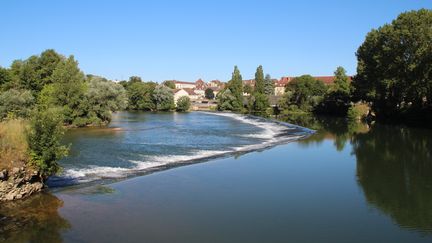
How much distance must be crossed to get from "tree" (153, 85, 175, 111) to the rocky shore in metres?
103

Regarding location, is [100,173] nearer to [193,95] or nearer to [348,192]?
[348,192]

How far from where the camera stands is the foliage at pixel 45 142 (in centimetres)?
1688

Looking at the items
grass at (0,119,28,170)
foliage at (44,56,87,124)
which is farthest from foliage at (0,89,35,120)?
grass at (0,119,28,170)

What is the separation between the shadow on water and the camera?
1605 centimetres

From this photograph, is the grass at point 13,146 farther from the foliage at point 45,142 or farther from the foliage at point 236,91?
the foliage at point 236,91

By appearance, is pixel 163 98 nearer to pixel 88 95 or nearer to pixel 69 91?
pixel 88 95

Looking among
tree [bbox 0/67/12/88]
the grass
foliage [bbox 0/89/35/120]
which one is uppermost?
tree [bbox 0/67/12/88]

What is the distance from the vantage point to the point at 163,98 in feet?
395

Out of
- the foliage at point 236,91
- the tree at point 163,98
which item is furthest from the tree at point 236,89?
the tree at point 163,98

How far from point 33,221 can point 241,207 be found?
25.2 feet

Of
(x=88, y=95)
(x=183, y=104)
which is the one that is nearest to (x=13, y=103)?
(x=88, y=95)

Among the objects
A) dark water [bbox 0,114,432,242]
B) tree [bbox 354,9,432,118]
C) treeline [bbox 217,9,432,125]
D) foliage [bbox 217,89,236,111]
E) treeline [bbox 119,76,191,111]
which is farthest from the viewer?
foliage [bbox 217,89,236,111]

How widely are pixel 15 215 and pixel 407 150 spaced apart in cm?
3050

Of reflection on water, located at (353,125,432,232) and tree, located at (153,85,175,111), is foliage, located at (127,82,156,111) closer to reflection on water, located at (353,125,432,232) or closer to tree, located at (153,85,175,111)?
tree, located at (153,85,175,111)
